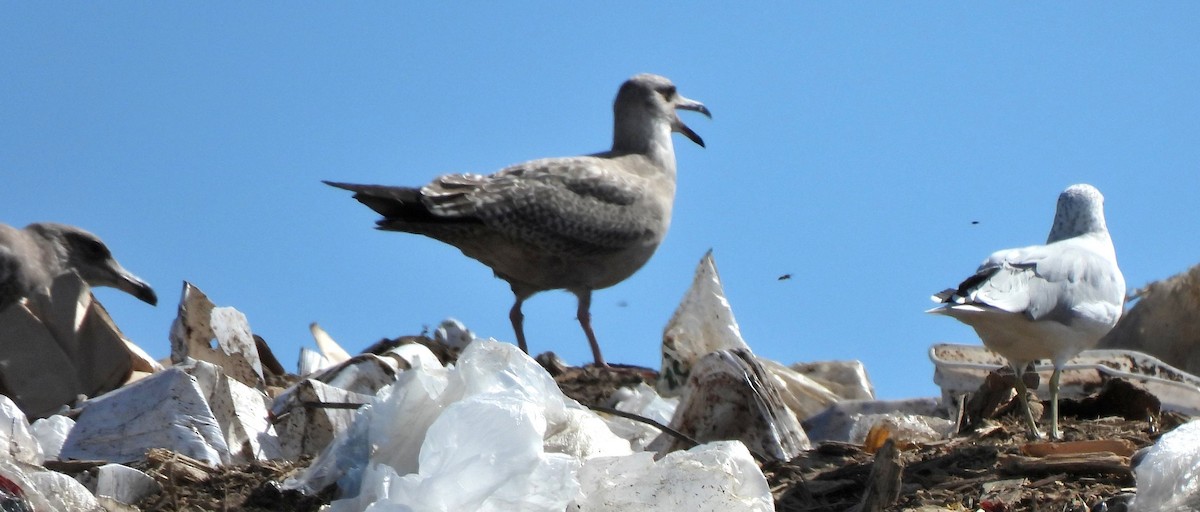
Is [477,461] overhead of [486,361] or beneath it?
Result: beneath

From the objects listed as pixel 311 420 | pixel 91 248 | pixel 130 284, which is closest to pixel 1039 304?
pixel 311 420

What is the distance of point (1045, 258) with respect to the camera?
5887 mm

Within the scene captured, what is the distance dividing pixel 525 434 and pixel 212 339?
3.01 metres

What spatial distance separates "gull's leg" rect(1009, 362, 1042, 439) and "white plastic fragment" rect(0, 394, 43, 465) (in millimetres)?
3137

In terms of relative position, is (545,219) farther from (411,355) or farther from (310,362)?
(411,355)

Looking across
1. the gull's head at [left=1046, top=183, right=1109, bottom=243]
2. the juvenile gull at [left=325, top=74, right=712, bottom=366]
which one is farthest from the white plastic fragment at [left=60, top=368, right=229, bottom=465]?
the gull's head at [left=1046, top=183, right=1109, bottom=243]

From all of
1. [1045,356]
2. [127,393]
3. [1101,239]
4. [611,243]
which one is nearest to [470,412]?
[127,393]

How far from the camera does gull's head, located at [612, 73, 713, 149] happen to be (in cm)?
951

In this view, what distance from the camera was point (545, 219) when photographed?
26.9ft

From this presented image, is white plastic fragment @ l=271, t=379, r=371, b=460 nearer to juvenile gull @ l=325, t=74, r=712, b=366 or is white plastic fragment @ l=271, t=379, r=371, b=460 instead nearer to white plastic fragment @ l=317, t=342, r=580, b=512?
white plastic fragment @ l=317, t=342, r=580, b=512

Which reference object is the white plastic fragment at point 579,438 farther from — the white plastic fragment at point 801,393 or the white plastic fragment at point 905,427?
the white plastic fragment at point 801,393

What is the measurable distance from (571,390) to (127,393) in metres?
2.49

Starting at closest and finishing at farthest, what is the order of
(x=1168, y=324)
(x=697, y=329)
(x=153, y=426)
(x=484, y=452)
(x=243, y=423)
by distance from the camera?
1. (x=484, y=452)
2. (x=153, y=426)
3. (x=243, y=423)
4. (x=697, y=329)
5. (x=1168, y=324)

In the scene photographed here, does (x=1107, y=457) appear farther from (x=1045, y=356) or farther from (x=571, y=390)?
(x=571, y=390)
